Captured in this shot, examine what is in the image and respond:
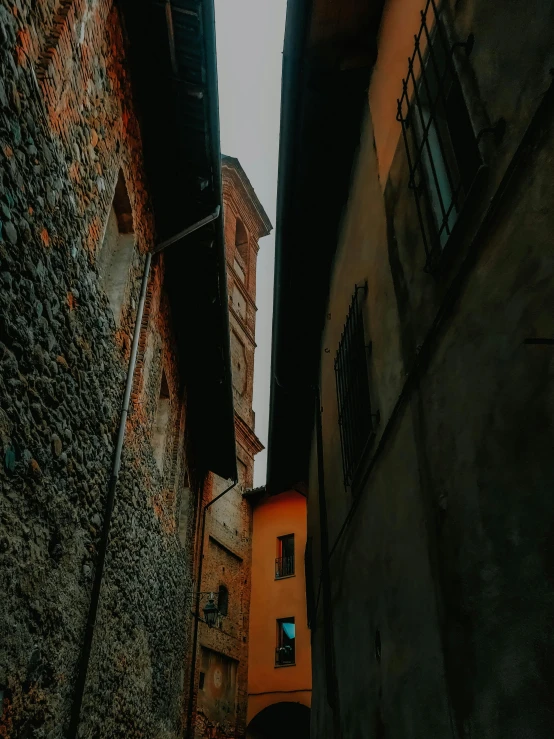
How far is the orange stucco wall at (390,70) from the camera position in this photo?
13.6 feet

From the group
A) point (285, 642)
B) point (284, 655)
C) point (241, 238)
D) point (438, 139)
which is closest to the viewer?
point (438, 139)

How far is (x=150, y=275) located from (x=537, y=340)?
6.28 meters

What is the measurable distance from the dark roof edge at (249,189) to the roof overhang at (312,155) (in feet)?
54.6

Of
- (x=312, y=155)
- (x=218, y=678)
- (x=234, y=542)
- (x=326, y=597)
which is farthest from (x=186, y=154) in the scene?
(x=218, y=678)

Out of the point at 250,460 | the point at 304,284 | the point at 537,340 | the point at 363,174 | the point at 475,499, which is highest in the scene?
→ the point at 250,460

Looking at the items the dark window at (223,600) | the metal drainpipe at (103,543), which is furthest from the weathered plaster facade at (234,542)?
the metal drainpipe at (103,543)

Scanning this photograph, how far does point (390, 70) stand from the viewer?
465 cm

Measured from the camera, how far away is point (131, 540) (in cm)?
680

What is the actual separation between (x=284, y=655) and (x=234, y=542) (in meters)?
3.37

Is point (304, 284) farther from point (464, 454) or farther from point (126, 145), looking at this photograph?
point (464, 454)

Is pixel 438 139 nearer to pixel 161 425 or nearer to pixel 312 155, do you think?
pixel 312 155

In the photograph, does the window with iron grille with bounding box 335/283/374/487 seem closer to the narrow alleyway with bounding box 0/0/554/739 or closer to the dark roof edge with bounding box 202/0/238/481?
the narrow alleyway with bounding box 0/0/554/739

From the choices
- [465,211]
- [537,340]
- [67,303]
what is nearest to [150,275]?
[67,303]

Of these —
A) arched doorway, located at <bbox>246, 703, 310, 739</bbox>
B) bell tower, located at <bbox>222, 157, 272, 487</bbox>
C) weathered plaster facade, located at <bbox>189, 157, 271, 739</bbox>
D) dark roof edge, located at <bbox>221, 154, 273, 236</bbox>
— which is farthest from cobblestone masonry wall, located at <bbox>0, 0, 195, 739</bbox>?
dark roof edge, located at <bbox>221, 154, 273, 236</bbox>
